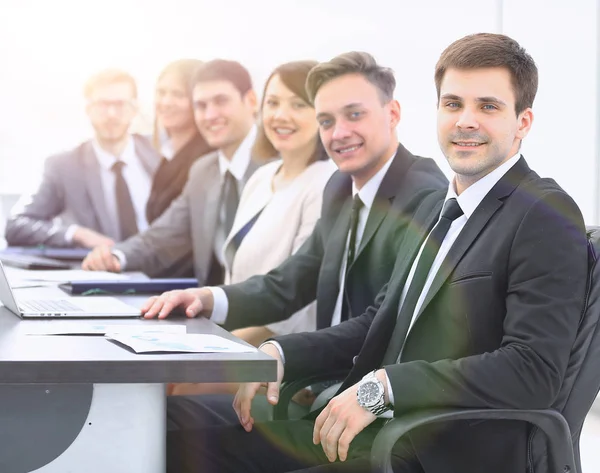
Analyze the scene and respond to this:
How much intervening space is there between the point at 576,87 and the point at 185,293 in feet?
8.96

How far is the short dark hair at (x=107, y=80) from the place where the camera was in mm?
5660

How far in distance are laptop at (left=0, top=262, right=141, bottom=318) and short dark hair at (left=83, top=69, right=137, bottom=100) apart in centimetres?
321

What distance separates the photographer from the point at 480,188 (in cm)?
204

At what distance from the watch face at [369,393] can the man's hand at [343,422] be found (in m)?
0.01

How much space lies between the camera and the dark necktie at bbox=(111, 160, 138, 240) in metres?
5.57

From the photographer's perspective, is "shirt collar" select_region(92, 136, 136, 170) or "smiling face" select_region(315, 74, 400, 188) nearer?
"smiling face" select_region(315, 74, 400, 188)

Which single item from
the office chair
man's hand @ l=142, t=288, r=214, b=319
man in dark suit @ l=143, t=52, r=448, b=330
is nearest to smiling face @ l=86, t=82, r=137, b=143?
man in dark suit @ l=143, t=52, r=448, b=330

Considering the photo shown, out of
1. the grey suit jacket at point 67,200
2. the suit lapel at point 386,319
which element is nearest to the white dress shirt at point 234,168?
the grey suit jacket at point 67,200

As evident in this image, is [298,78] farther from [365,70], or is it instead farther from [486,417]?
[486,417]

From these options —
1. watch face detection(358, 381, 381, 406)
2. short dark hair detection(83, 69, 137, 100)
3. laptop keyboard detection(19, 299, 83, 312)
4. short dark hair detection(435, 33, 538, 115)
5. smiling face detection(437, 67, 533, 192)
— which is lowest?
watch face detection(358, 381, 381, 406)

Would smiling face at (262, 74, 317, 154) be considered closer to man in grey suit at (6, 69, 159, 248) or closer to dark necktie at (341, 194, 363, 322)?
dark necktie at (341, 194, 363, 322)

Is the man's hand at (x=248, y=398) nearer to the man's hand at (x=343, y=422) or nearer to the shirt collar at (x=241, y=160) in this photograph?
the man's hand at (x=343, y=422)

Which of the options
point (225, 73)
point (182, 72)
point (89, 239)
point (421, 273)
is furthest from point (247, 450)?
point (182, 72)

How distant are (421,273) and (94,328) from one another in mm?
787
